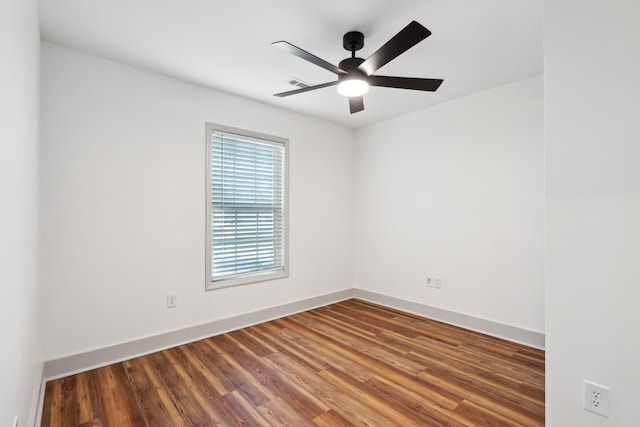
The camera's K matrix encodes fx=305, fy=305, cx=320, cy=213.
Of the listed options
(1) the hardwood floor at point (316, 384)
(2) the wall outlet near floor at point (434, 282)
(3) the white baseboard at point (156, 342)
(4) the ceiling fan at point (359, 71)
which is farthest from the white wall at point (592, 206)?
(3) the white baseboard at point (156, 342)

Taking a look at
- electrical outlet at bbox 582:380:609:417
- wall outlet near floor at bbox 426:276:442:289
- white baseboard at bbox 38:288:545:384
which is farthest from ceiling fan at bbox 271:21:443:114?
white baseboard at bbox 38:288:545:384

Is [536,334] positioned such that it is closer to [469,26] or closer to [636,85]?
[636,85]

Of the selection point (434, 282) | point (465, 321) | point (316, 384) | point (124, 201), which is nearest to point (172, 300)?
point (124, 201)

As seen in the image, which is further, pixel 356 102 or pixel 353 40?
pixel 356 102

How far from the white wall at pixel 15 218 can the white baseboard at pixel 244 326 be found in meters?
0.80

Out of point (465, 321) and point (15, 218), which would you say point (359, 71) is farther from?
point (465, 321)

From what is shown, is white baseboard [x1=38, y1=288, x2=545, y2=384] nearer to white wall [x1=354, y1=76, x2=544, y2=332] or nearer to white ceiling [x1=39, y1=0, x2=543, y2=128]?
white wall [x1=354, y1=76, x2=544, y2=332]

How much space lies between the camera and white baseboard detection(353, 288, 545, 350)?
297 centimetres

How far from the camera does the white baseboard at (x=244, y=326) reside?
2455 mm

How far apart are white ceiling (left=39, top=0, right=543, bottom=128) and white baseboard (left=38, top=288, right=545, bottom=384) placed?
2492 millimetres

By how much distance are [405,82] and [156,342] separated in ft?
10.2

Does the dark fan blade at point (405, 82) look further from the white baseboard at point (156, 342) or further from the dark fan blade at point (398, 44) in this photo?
the white baseboard at point (156, 342)

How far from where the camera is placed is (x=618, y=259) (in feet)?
4.63

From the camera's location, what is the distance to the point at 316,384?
228 centimetres
